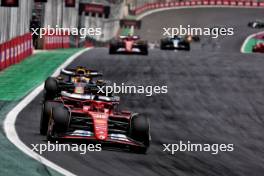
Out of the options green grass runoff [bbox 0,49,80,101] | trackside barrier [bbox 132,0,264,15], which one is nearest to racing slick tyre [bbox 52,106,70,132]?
green grass runoff [bbox 0,49,80,101]

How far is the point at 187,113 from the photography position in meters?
22.8

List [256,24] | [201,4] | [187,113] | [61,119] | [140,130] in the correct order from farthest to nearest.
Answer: [201,4] < [256,24] < [187,113] < [140,130] < [61,119]

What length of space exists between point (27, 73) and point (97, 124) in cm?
1717

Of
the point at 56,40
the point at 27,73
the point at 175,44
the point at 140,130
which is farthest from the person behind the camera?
the point at 56,40

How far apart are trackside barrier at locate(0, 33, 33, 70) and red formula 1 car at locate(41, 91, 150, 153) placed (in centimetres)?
1590

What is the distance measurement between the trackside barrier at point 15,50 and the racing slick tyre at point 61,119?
55.5 ft

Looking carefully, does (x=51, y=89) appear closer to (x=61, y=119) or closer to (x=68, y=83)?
(x=68, y=83)

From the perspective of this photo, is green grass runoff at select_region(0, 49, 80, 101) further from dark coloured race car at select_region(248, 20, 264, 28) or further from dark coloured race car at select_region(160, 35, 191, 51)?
dark coloured race car at select_region(248, 20, 264, 28)

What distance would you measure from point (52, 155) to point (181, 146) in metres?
3.73

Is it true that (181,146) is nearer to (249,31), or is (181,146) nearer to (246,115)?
(246,115)

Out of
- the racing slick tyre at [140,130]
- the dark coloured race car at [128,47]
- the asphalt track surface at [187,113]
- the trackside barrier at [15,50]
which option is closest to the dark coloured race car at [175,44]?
the asphalt track surface at [187,113]

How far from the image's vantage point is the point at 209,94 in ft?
89.4

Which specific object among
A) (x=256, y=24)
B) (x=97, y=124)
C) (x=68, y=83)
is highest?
(x=68, y=83)

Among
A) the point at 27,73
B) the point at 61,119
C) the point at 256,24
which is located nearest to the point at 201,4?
the point at 256,24
